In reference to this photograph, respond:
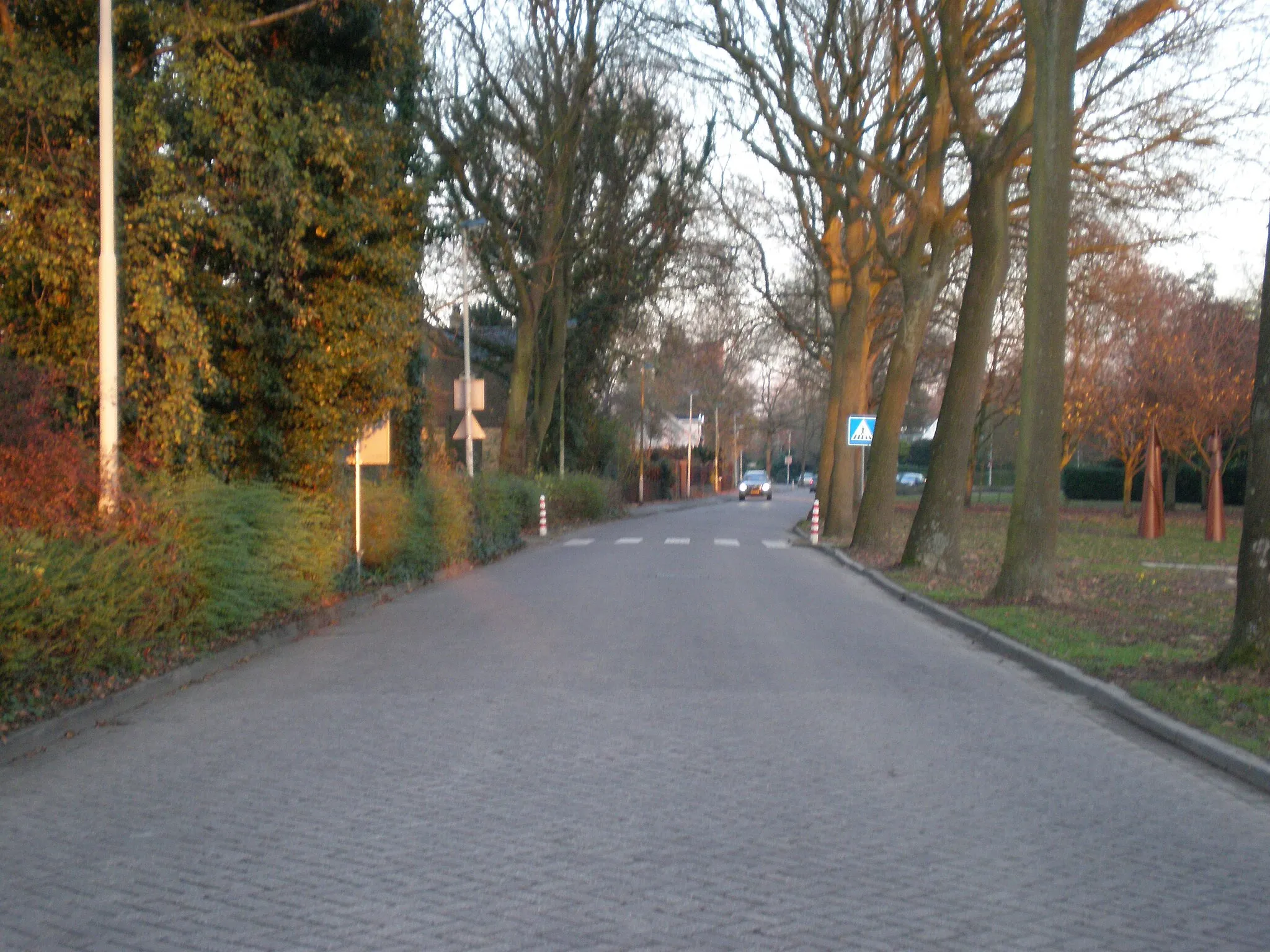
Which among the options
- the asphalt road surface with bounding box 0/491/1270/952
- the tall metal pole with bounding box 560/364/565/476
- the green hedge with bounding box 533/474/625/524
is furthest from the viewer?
the tall metal pole with bounding box 560/364/565/476

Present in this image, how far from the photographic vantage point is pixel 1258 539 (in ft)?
32.8

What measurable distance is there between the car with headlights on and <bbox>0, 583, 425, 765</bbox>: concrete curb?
63379 mm

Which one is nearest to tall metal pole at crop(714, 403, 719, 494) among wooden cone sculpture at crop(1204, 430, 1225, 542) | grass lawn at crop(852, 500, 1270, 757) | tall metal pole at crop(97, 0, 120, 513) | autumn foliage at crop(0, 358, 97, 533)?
wooden cone sculpture at crop(1204, 430, 1225, 542)

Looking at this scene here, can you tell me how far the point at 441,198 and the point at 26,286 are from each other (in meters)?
18.3

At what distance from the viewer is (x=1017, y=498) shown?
53.0ft

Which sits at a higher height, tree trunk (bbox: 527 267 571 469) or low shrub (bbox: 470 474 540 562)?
tree trunk (bbox: 527 267 571 469)

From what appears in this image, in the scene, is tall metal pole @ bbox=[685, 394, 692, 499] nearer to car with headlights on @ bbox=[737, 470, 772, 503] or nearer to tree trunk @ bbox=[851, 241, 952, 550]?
car with headlights on @ bbox=[737, 470, 772, 503]

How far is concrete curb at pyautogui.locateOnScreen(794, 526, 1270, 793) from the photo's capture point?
25.5 feet

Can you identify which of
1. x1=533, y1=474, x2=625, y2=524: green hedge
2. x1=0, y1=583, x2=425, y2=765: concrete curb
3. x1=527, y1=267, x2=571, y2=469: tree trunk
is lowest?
x1=0, y1=583, x2=425, y2=765: concrete curb

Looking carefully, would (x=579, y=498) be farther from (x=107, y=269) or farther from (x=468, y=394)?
(x=107, y=269)

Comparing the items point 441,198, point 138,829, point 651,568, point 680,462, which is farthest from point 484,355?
point 138,829

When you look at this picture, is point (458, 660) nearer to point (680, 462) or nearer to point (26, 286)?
point (26, 286)

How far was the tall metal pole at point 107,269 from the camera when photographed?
11.8 m

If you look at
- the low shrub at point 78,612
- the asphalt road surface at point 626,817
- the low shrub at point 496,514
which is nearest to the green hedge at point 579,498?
the low shrub at point 496,514
